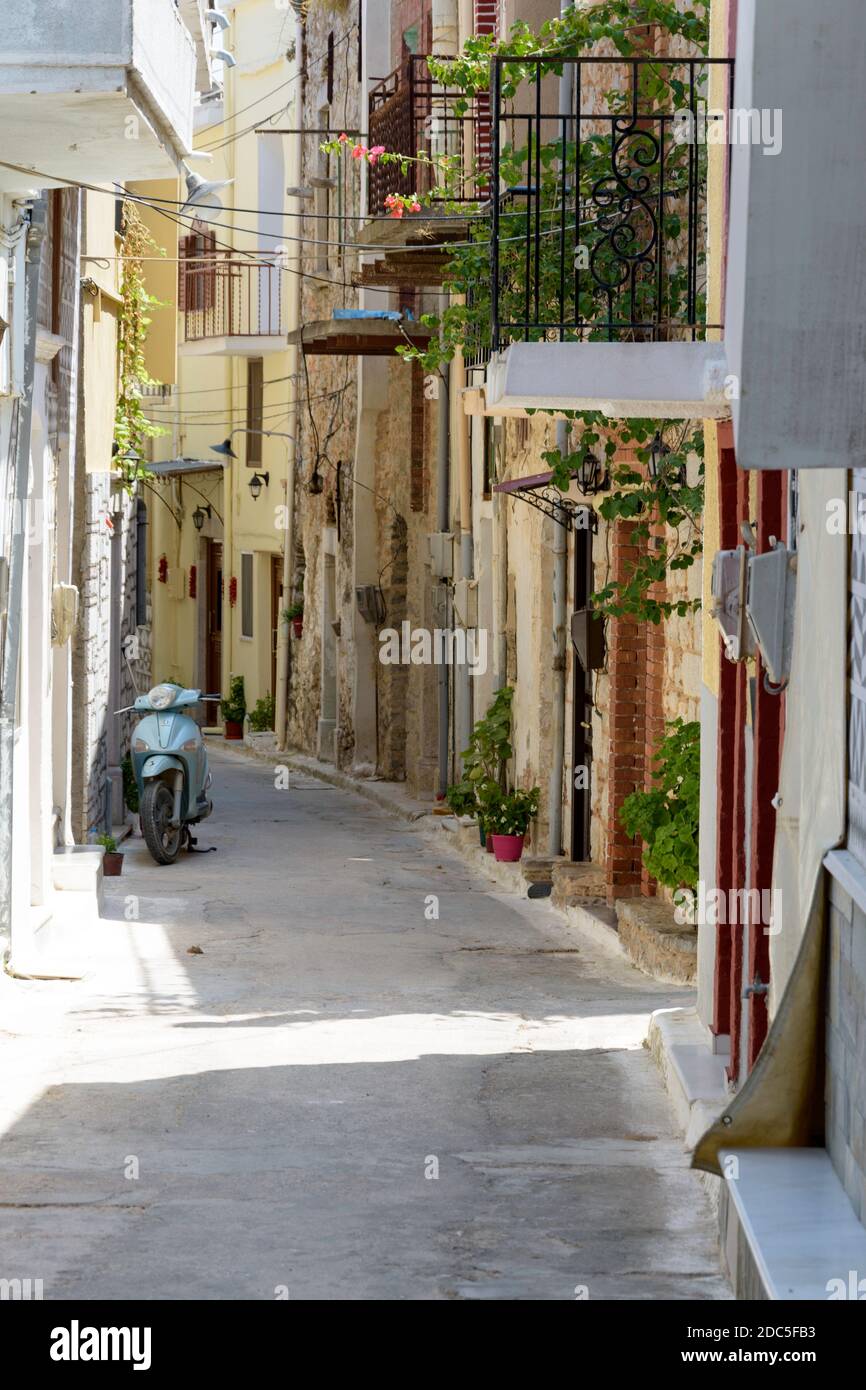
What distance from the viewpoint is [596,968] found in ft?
37.1

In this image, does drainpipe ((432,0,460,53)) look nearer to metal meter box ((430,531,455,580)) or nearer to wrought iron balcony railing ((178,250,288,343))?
metal meter box ((430,531,455,580))

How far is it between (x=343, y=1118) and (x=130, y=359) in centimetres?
1060

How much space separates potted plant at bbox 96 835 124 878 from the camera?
14.6 m

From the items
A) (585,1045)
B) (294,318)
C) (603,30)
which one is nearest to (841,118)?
(585,1045)

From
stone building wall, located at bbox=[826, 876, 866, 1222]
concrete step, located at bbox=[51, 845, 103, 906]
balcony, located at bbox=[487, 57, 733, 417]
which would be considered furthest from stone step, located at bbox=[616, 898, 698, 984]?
stone building wall, located at bbox=[826, 876, 866, 1222]

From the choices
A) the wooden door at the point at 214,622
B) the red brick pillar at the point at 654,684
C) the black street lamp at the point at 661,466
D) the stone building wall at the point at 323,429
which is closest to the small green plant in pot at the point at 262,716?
the stone building wall at the point at 323,429

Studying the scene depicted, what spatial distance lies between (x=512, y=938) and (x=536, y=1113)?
4619 mm

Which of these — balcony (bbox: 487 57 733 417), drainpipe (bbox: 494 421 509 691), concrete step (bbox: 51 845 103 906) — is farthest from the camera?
drainpipe (bbox: 494 421 509 691)

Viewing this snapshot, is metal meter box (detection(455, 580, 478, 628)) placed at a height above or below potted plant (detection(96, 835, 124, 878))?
above

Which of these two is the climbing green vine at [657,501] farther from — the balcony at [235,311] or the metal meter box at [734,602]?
the balcony at [235,311]

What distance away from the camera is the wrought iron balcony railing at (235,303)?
29.6 m

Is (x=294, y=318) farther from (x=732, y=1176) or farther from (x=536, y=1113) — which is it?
(x=732, y=1176)

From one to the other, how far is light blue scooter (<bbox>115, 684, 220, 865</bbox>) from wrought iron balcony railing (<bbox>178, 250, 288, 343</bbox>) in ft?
45.4

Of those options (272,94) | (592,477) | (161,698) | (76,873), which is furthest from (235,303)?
(76,873)
